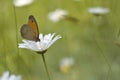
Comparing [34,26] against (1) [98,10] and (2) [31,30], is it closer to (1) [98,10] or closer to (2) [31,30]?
(2) [31,30]

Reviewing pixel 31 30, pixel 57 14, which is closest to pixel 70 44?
pixel 57 14

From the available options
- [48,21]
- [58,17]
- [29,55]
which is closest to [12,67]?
[29,55]

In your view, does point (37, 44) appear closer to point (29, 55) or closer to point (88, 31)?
point (29, 55)

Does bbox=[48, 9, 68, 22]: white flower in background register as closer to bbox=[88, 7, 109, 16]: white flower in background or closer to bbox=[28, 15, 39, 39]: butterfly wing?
bbox=[88, 7, 109, 16]: white flower in background

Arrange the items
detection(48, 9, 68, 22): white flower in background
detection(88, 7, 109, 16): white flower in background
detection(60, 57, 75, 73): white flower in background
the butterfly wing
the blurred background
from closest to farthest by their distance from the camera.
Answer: the butterfly wing
the blurred background
detection(60, 57, 75, 73): white flower in background
detection(88, 7, 109, 16): white flower in background
detection(48, 9, 68, 22): white flower in background

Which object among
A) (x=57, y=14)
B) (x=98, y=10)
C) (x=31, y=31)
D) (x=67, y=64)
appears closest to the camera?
(x=31, y=31)

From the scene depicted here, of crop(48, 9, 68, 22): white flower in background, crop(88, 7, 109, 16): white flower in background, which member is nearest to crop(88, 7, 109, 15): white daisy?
crop(88, 7, 109, 16): white flower in background

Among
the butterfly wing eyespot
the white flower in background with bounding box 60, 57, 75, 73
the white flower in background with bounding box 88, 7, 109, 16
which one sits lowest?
the white flower in background with bounding box 60, 57, 75, 73

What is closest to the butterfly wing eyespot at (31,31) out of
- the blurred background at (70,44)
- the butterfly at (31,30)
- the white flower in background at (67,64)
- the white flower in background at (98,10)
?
the butterfly at (31,30)
